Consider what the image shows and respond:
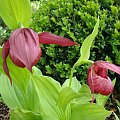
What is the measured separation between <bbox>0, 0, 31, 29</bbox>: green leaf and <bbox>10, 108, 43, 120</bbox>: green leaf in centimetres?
31

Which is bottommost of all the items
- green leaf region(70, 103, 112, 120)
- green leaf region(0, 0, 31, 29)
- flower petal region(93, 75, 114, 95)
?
green leaf region(70, 103, 112, 120)

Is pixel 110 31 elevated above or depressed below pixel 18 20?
below

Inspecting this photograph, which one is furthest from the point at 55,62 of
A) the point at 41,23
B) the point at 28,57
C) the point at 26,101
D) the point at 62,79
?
the point at 28,57

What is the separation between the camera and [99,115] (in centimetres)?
133

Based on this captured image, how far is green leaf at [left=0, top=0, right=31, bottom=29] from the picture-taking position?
1201 millimetres

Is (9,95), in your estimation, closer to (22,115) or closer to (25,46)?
(22,115)

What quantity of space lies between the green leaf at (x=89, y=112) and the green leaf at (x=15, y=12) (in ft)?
1.19

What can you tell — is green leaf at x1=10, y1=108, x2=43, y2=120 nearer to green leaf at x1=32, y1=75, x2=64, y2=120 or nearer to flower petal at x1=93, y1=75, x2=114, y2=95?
green leaf at x1=32, y1=75, x2=64, y2=120

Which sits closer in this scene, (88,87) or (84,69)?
(88,87)

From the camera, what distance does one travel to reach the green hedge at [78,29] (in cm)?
244

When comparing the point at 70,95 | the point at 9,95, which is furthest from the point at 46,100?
the point at 9,95

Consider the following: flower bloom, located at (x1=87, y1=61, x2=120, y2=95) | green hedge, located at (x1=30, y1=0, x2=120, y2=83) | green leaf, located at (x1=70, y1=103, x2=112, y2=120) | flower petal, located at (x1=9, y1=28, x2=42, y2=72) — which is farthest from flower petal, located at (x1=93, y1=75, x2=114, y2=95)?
green hedge, located at (x1=30, y1=0, x2=120, y2=83)

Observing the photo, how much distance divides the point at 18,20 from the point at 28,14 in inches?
1.5

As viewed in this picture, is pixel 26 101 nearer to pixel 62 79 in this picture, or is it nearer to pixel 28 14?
pixel 28 14
